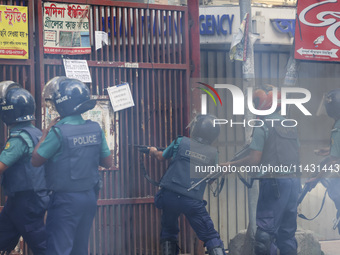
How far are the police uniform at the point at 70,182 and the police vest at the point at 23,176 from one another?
12.3 inches

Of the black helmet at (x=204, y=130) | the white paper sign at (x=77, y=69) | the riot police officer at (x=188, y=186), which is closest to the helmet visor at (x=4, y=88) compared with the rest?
the white paper sign at (x=77, y=69)

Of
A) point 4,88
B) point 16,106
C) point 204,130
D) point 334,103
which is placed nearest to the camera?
point 16,106

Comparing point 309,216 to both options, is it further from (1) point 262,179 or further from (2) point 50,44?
(2) point 50,44

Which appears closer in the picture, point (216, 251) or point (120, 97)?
point (216, 251)

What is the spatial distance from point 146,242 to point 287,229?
1.70 metres

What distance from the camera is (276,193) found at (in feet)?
23.6

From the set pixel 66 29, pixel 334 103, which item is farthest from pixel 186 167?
pixel 334 103

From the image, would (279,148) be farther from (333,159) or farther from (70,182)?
(70,182)

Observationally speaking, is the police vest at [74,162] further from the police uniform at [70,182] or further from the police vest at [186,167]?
the police vest at [186,167]

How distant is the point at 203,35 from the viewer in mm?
9461

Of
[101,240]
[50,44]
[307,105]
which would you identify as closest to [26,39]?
[50,44]

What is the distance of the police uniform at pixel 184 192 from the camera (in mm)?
6926

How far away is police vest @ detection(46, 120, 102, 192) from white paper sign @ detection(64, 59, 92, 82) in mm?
1612

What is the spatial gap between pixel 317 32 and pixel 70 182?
458 centimetres
